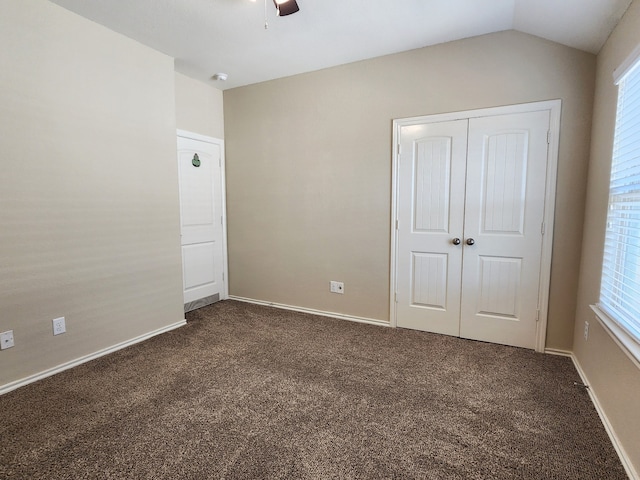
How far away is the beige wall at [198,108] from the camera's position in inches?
138

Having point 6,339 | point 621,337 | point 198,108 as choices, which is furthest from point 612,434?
point 198,108

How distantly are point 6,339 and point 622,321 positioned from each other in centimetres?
375

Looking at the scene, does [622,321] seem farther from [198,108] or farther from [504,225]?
[198,108]

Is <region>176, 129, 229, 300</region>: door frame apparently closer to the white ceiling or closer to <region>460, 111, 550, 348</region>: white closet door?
the white ceiling

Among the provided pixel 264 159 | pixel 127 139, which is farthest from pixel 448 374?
pixel 127 139

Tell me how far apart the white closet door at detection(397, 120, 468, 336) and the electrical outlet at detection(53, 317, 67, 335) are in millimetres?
2884

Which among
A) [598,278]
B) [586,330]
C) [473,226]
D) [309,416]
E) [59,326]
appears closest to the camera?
[309,416]

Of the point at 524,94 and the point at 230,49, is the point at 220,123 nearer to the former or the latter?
the point at 230,49

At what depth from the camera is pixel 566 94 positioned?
2.46 m

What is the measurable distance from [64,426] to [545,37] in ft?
13.9

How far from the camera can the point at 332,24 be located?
8.32 ft

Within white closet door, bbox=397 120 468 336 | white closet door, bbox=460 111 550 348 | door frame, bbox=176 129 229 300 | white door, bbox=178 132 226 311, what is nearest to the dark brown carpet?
white closet door, bbox=460 111 550 348

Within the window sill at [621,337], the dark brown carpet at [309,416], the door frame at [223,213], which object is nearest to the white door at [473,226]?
the dark brown carpet at [309,416]

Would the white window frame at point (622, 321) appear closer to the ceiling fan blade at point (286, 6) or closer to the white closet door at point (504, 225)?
the white closet door at point (504, 225)
